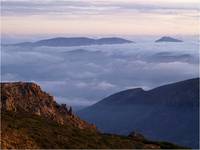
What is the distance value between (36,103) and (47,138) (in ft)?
120

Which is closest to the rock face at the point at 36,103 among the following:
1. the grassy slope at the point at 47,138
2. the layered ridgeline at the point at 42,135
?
the layered ridgeline at the point at 42,135

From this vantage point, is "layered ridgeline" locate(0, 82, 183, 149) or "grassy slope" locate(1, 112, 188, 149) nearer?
"grassy slope" locate(1, 112, 188, 149)

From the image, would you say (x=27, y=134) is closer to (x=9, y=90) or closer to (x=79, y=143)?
(x=79, y=143)

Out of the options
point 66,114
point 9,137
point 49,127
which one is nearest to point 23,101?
point 66,114

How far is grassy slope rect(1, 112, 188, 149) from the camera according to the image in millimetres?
44441

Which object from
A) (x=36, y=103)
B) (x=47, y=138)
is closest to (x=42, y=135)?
(x=47, y=138)

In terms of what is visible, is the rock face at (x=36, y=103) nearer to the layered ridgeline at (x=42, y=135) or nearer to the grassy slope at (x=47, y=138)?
the layered ridgeline at (x=42, y=135)

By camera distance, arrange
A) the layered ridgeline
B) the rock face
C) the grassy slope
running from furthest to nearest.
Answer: the rock face → the layered ridgeline → the grassy slope

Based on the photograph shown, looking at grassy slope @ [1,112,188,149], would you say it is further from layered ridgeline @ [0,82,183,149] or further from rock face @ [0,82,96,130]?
rock face @ [0,82,96,130]

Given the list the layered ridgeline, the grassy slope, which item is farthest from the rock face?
the grassy slope

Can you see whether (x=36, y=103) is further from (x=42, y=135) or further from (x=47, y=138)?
(x=47, y=138)

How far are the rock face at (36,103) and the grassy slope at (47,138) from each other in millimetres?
20927

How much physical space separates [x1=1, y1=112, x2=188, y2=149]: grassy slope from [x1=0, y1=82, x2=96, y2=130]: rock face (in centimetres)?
2093

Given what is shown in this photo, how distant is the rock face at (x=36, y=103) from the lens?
265ft
